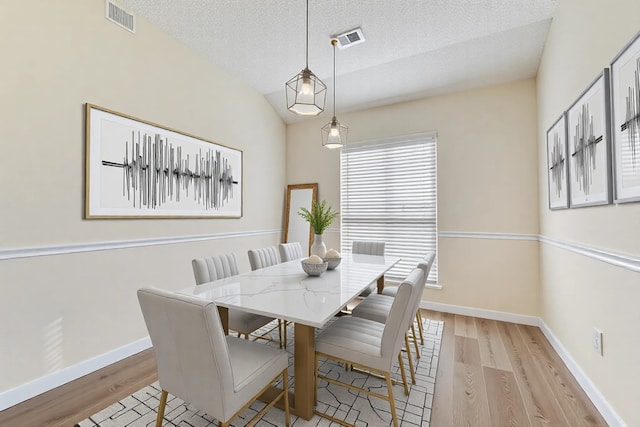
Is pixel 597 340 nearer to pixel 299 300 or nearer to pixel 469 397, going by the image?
pixel 469 397

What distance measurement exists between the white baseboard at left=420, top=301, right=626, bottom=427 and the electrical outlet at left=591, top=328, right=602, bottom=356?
0.26 meters

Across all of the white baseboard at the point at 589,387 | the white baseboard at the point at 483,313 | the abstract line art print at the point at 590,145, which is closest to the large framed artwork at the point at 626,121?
the abstract line art print at the point at 590,145

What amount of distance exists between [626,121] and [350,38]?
2.31 meters

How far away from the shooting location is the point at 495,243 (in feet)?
10.8

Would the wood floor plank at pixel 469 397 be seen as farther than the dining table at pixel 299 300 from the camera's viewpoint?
Yes

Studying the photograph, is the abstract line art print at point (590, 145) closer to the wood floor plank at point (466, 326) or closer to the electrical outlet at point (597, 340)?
the electrical outlet at point (597, 340)

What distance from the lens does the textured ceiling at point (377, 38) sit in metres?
2.50

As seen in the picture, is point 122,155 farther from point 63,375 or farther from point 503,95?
point 503,95

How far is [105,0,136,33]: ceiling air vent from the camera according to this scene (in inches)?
92.3

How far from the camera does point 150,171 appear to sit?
266cm

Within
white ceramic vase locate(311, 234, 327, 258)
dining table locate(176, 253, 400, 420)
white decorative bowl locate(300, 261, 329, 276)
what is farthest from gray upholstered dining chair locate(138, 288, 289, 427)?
white ceramic vase locate(311, 234, 327, 258)

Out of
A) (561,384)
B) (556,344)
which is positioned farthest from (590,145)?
(556,344)

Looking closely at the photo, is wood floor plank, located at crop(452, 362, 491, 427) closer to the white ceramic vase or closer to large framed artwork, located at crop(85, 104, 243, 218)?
the white ceramic vase

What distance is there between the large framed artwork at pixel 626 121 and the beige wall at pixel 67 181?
11.1 feet
